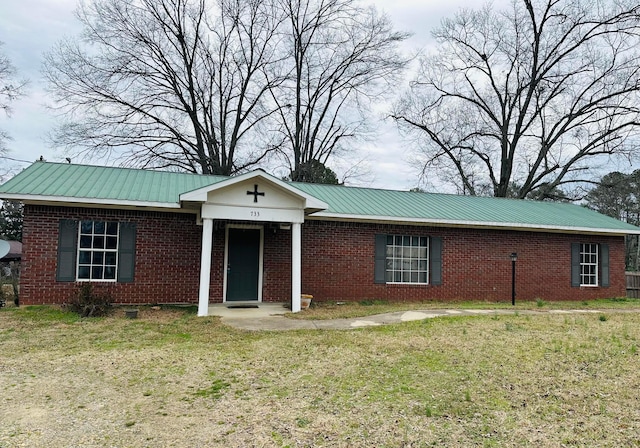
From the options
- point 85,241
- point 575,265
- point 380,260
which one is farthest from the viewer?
point 575,265

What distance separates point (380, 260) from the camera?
526 inches

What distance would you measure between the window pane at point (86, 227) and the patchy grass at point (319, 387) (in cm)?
305

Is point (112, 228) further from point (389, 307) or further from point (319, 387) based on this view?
point (319, 387)

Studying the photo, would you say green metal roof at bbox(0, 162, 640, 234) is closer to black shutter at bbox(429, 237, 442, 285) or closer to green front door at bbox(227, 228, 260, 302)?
black shutter at bbox(429, 237, 442, 285)

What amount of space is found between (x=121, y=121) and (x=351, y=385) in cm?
2172

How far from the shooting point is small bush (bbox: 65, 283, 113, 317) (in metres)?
9.75

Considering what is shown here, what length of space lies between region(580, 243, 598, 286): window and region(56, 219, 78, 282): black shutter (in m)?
15.1

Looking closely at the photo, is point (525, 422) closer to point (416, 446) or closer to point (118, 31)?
point (416, 446)

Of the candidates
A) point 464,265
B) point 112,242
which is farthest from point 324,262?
point 112,242

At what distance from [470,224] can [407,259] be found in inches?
82.4

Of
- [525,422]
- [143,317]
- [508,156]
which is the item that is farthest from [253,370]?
[508,156]

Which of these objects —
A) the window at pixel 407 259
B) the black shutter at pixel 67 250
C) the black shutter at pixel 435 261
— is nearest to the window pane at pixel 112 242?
the black shutter at pixel 67 250

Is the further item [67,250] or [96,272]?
[96,272]

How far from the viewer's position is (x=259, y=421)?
4.32m
